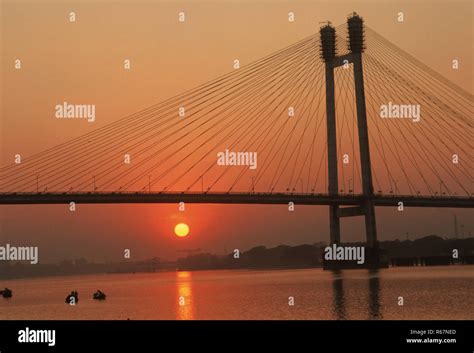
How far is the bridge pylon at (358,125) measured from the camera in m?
71.0

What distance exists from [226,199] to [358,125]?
48.0ft

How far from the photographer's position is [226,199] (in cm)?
6469

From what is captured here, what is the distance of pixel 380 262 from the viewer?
83.1 m

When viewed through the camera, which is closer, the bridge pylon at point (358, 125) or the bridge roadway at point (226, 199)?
the bridge roadway at point (226, 199)

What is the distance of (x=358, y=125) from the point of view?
7100 cm

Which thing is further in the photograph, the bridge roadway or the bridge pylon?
the bridge pylon

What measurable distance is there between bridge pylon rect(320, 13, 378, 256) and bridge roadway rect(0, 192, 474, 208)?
4.15ft

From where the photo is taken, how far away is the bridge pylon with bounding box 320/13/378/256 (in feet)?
233

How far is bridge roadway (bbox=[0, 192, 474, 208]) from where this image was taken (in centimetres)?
5934

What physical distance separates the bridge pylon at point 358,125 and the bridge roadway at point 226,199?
1.26 m
